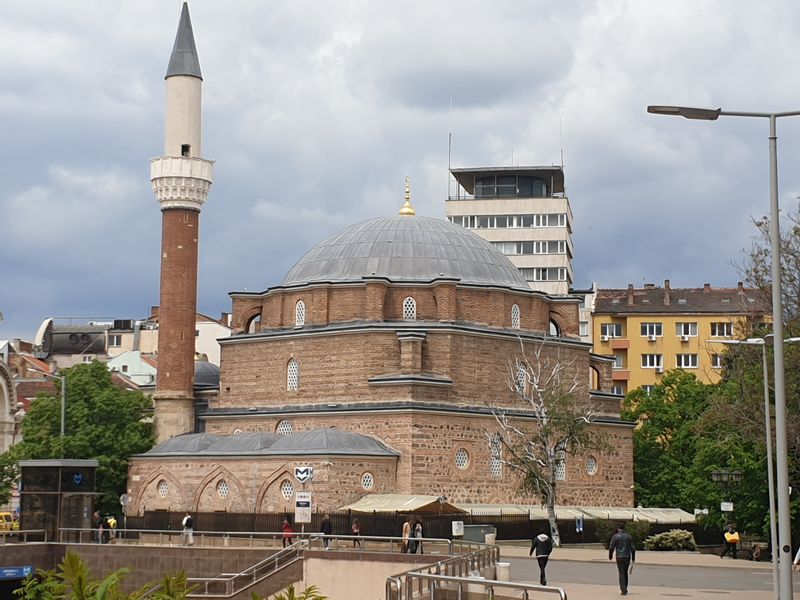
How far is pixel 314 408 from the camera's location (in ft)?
159

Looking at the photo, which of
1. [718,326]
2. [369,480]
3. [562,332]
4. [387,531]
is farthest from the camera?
[718,326]

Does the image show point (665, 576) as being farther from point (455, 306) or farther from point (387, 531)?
point (455, 306)

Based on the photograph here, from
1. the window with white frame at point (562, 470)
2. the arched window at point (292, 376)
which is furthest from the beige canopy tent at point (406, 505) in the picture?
the arched window at point (292, 376)

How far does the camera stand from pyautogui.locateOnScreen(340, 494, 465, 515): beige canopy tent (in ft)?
135

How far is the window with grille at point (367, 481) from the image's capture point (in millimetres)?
44031

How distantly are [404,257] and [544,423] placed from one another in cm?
1006

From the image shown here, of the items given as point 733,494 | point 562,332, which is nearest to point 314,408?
point 562,332

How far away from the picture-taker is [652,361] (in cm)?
7431

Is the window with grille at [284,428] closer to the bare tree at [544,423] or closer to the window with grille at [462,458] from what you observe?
the window with grille at [462,458]

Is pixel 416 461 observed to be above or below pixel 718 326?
below

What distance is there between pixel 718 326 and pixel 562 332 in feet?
73.8

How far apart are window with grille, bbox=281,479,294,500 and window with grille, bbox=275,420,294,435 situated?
486 cm

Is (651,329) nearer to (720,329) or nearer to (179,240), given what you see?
(720,329)

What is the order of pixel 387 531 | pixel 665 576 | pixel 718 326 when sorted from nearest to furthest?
pixel 665 576
pixel 387 531
pixel 718 326
